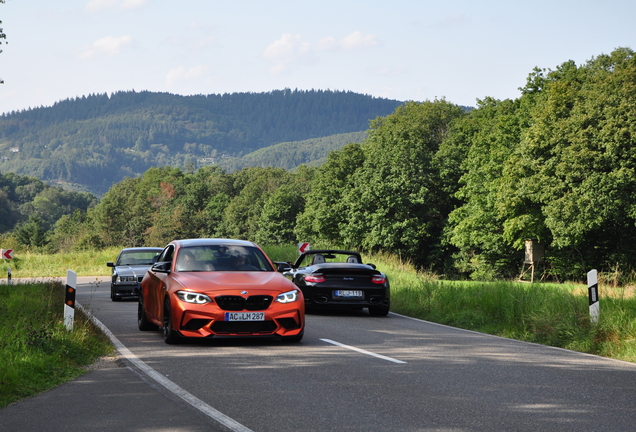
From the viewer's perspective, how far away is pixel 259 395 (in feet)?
23.2

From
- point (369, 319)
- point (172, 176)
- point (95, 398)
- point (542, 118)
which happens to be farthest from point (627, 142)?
point (172, 176)

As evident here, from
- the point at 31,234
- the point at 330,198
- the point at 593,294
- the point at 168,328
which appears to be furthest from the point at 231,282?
the point at 31,234

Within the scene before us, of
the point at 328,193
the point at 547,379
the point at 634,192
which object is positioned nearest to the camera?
the point at 547,379

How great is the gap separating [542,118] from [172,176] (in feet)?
366

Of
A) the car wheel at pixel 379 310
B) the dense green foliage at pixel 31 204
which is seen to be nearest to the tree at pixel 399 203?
the car wheel at pixel 379 310

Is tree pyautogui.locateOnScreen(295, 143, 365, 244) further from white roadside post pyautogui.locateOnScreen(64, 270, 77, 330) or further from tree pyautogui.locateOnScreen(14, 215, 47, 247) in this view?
tree pyautogui.locateOnScreen(14, 215, 47, 247)

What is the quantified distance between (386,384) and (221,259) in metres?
4.57

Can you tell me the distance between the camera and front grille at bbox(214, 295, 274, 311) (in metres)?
10.4

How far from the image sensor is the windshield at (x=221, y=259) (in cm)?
1151

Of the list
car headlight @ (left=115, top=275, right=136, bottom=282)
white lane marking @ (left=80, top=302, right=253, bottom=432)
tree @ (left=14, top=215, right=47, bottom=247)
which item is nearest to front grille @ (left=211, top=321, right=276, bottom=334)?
white lane marking @ (left=80, top=302, right=253, bottom=432)

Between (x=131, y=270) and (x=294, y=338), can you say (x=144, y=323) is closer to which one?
(x=294, y=338)

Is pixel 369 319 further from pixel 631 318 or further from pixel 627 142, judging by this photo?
pixel 627 142

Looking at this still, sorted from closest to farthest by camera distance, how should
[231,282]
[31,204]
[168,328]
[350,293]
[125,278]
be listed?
[231,282], [168,328], [350,293], [125,278], [31,204]

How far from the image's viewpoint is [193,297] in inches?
411
